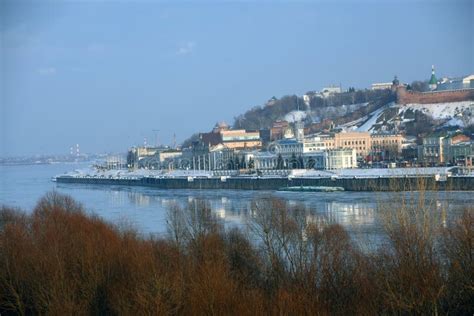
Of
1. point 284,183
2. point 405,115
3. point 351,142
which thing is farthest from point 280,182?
point 405,115

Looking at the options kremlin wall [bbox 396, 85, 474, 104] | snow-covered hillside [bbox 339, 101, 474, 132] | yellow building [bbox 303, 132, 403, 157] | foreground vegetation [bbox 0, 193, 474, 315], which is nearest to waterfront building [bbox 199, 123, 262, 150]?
snow-covered hillside [bbox 339, 101, 474, 132]

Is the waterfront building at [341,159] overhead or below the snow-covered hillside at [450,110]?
below

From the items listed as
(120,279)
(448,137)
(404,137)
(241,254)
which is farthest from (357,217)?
(404,137)

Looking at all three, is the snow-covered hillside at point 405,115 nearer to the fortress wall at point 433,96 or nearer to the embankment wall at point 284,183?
the fortress wall at point 433,96

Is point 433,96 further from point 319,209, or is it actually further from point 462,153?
point 319,209

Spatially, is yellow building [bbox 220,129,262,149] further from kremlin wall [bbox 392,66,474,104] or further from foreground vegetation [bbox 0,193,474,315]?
foreground vegetation [bbox 0,193,474,315]

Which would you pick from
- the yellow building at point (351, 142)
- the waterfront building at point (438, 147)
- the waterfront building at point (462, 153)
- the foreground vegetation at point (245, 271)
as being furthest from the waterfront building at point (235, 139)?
the foreground vegetation at point (245, 271)

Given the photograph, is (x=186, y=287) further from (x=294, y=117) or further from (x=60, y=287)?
(x=294, y=117)

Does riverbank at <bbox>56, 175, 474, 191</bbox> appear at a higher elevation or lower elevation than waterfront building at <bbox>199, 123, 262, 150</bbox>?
lower
